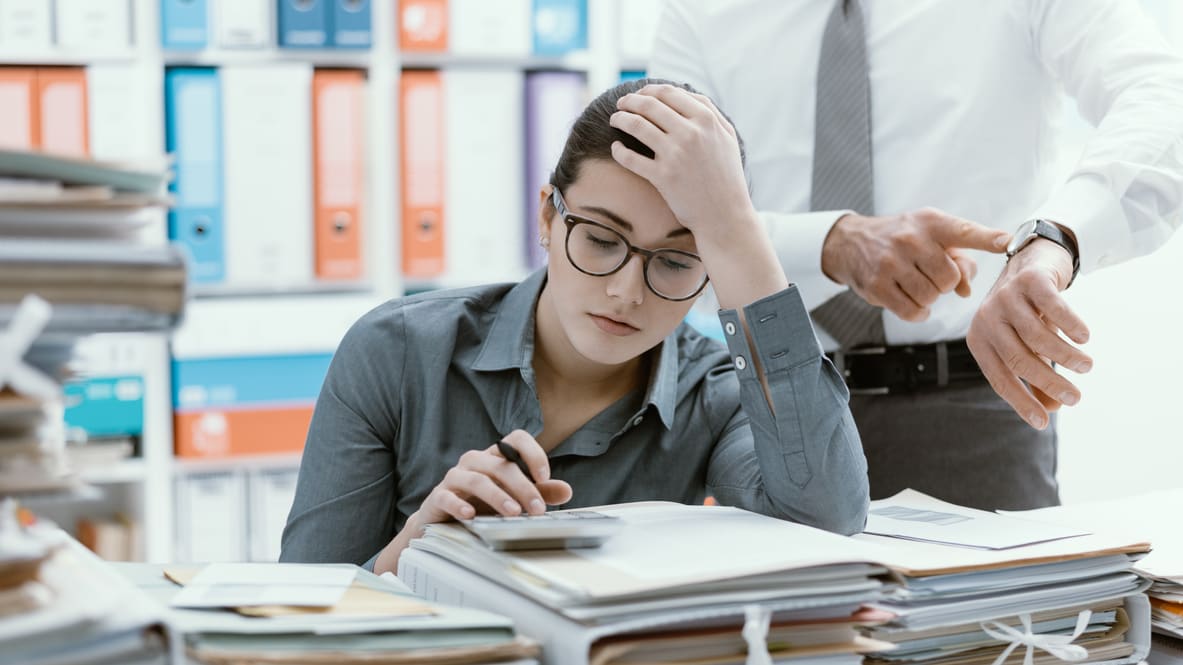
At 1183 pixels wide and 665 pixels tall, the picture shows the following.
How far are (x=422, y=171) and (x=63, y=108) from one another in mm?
751

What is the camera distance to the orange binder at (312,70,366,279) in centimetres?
251

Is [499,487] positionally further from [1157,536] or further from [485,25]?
[485,25]

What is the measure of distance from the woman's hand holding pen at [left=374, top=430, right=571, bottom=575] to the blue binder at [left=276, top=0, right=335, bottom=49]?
5.95 feet

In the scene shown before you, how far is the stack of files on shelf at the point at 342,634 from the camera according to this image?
0.64 meters

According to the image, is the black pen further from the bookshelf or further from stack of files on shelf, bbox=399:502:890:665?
the bookshelf

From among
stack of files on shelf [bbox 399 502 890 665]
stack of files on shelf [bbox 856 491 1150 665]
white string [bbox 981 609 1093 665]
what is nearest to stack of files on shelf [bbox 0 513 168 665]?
stack of files on shelf [bbox 399 502 890 665]

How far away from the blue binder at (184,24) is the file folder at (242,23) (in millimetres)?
29

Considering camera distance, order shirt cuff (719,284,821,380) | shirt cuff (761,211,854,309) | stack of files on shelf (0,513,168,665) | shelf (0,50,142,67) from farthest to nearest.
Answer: shelf (0,50,142,67), shirt cuff (761,211,854,309), shirt cuff (719,284,821,380), stack of files on shelf (0,513,168,665)

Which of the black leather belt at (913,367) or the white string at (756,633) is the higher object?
the black leather belt at (913,367)

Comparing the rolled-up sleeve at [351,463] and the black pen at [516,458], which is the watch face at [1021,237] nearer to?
the black pen at [516,458]

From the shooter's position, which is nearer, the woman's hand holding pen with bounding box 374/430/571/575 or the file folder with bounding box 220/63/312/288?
the woman's hand holding pen with bounding box 374/430/571/575

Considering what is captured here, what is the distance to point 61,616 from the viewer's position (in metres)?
0.55

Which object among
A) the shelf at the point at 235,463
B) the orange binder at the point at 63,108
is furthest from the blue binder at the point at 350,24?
the shelf at the point at 235,463

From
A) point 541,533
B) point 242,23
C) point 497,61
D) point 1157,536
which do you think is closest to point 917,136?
point 1157,536
